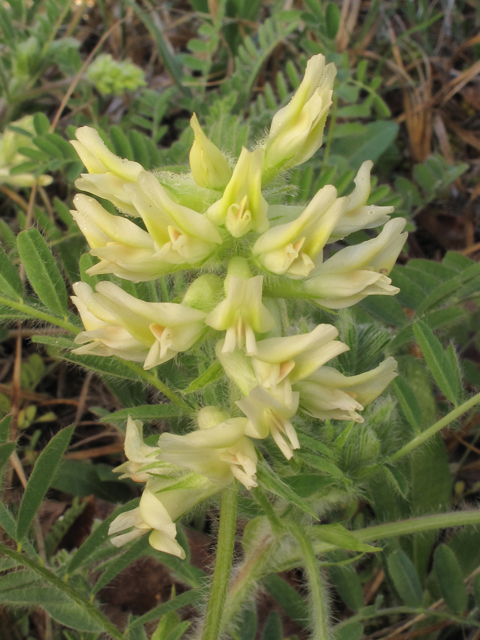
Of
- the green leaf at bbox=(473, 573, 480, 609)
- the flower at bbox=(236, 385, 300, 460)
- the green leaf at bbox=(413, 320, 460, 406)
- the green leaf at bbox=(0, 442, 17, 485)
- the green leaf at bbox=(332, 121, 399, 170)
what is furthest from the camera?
the green leaf at bbox=(332, 121, 399, 170)

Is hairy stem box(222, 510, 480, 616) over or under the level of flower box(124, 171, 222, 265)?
under

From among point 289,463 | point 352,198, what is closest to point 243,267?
point 352,198

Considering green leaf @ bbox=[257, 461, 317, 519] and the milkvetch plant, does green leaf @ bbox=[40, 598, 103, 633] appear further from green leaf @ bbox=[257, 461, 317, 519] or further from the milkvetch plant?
green leaf @ bbox=[257, 461, 317, 519]

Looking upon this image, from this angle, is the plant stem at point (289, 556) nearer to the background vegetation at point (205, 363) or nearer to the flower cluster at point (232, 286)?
the background vegetation at point (205, 363)

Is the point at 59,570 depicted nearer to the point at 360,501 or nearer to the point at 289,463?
the point at 289,463

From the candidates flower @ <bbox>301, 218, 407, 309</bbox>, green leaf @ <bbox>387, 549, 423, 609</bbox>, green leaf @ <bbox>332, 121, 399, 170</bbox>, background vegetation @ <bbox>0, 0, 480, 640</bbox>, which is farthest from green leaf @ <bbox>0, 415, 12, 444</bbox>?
green leaf @ <bbox>332, 121, 399, 170</bbox>

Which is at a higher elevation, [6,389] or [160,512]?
[160,512]
